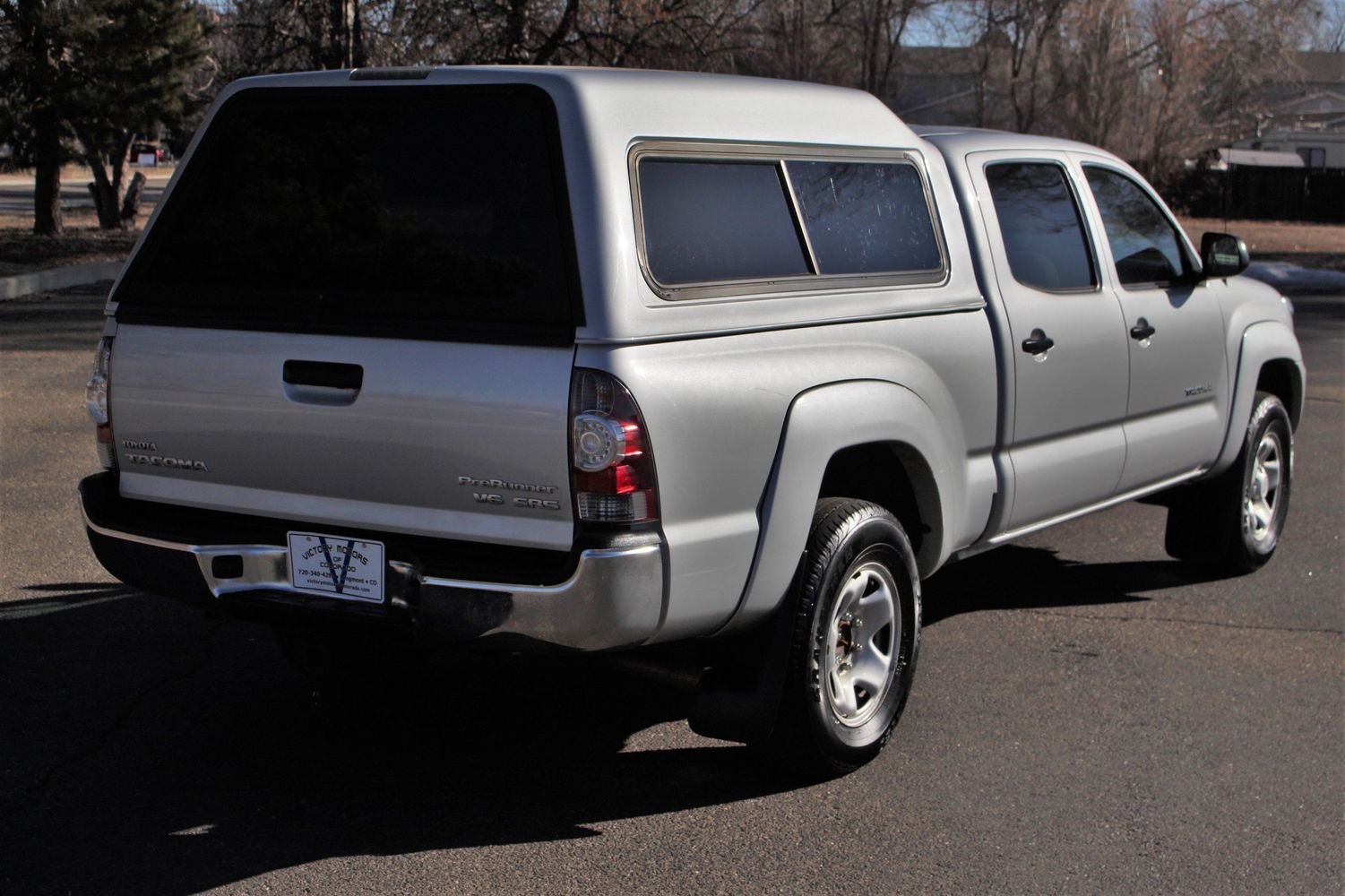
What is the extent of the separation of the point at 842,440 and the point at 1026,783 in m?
1.19

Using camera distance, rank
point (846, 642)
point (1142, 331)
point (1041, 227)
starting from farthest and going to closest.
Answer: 1. point (1142, 331)
2. point (1041, 227)
3. point (846, 642)

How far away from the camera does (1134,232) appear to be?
6.28m

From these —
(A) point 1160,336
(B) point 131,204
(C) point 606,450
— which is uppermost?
(B) point 131,204

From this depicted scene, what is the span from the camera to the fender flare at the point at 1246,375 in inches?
262

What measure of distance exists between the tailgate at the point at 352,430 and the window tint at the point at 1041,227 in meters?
2.40

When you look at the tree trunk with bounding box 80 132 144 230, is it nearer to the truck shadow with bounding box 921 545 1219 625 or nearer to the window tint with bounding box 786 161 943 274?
the truck shadow with bounding box 921 545 1219 625

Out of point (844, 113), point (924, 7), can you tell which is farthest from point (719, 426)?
point (924, 7)

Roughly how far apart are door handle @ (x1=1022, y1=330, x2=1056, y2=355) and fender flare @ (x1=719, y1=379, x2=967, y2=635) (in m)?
0.65

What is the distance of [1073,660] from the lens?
5703 millimetres

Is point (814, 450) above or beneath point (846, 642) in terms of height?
above

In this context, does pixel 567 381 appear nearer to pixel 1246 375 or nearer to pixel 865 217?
pixel 865 217

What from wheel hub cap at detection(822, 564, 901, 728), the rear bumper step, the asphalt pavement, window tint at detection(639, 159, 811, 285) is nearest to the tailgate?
the rear bumper step

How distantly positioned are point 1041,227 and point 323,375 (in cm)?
298

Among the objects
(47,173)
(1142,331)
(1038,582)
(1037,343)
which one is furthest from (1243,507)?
(47,173)
